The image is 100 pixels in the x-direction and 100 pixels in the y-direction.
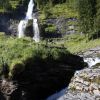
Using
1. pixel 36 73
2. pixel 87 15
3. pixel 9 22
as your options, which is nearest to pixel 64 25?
pixel 87 15

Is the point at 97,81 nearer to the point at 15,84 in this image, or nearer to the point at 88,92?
the point at 88,92

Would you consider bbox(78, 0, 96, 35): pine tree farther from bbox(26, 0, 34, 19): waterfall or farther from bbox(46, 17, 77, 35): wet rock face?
bbox(26, 0, 34, 19): waterfall

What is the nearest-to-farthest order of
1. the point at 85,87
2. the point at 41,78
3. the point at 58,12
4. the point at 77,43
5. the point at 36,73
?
the point at 85,87
the point at 36,73
the point at 41,78
the point at 77,43
the point at 58,12

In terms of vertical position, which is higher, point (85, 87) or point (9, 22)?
point (85, 87)

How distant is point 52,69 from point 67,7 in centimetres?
8771

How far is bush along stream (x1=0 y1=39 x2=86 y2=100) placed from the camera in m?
36.5

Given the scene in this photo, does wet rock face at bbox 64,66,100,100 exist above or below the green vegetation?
below

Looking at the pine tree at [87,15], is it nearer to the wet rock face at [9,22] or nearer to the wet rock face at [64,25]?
the wet rock face at [64,25]

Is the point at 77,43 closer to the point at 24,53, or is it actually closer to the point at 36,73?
the point at 24,53

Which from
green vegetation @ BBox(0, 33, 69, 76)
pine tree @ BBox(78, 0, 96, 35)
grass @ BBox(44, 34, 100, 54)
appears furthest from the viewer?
pine tree @ BBox(78, 0, 96, 35)

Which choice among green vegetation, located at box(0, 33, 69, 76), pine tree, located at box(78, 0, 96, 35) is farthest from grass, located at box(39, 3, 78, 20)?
green vegetation, located at box(0, 33, 69, 76)

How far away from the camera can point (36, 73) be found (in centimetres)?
3791

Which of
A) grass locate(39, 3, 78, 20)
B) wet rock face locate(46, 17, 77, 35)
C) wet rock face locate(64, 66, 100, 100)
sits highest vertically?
grass locate(39, 3, 78, 20)

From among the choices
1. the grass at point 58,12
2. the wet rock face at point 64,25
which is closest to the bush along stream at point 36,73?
the wet rock face at point 64,25
